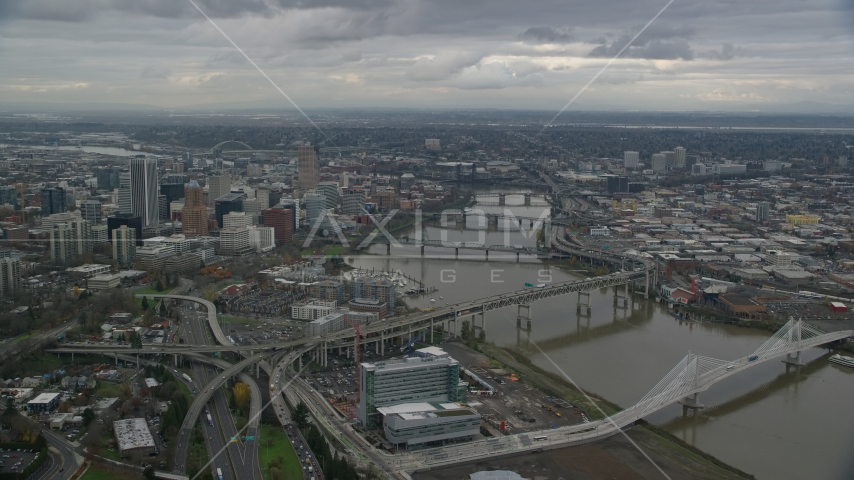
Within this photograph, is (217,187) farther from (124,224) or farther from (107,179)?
(124,224)

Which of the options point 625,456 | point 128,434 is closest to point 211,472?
point 128,434

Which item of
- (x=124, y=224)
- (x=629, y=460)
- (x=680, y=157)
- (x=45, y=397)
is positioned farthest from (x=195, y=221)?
(x=680, y=157)

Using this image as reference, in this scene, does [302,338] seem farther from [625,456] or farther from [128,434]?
[625,456]

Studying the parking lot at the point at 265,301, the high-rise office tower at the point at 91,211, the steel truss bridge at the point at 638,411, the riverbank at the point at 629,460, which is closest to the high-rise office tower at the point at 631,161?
the high-rise office tower at the point at 91,211

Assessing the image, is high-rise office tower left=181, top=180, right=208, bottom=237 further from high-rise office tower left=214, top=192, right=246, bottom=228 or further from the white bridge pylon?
the white bridge pylon

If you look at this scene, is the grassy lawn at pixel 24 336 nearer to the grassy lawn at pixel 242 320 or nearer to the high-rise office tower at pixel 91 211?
the grassy lawn at pixel 242 320

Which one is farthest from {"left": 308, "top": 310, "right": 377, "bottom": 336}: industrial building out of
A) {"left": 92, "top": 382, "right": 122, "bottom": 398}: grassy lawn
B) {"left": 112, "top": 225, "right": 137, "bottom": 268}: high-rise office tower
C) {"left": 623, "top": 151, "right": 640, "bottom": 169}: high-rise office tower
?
{"left": 623, "top": 151, "right": 640, "bottom": 169}: high-rise office tower
